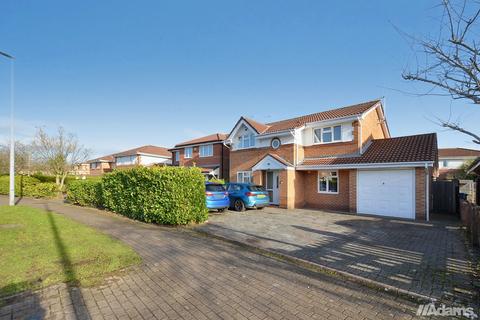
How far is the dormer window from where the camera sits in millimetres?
16750

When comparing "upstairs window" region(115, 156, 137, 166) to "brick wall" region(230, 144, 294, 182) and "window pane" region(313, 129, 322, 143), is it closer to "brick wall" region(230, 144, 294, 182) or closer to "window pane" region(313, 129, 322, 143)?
"brick wall" region(230, 144, 294, 182)

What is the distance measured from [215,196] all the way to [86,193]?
30.0 feet

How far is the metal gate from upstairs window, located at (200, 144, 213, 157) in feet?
61.9

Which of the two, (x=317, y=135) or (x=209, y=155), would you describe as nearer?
(x=317, y=135)

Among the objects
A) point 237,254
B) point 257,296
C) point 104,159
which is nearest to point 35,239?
point 237,254

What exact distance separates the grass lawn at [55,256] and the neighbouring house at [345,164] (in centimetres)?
1196

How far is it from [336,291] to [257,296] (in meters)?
1.43

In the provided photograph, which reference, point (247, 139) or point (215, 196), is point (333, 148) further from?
point (215, 196)

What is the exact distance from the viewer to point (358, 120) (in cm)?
1546

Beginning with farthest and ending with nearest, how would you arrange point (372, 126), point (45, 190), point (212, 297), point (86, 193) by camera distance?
point (45, 190) < point (372, 126) < point (86, 193) < point (212, 297)

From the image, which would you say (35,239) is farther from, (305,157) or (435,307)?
(305,157)

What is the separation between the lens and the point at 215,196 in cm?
1308

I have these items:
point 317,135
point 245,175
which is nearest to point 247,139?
point 245,175

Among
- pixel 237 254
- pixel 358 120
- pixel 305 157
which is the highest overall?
pixel 358 120
